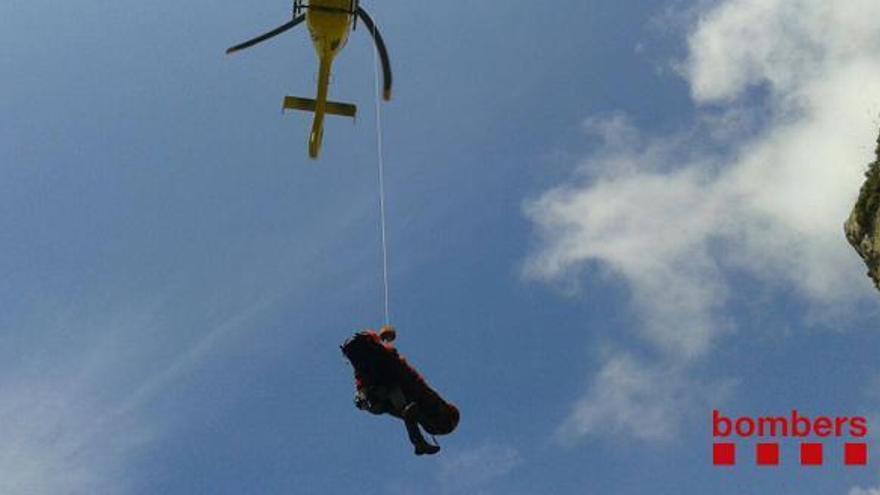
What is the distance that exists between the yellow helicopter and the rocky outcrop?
15.9 meters

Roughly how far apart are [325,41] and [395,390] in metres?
8.67

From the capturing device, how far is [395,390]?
40.6 feet

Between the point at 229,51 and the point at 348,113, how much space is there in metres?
3.14

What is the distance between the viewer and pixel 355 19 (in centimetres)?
1716

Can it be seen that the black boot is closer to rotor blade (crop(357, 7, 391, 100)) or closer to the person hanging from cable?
the person hanging from cable

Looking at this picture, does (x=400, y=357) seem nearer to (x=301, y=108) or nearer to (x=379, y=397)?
(x=379, y=397)

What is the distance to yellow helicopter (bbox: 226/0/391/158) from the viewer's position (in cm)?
1678

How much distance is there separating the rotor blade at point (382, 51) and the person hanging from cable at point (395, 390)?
24.5ft

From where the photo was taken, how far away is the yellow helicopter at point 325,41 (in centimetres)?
1678

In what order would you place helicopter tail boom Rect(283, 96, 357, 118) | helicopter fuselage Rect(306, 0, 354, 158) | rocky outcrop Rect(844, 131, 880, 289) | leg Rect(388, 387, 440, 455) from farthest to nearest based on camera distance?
rocky outcrop Rect(844, 131, 880, 289) < helicopter tail boom Rect(283, 96, 357, 118) < helicopter fuselage Rect(306, 0, 354, 158) < leg Rect(388, 387, 440, 455)

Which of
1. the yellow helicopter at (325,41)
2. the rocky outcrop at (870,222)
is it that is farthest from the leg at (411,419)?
the rocky outcrop at (870,222)

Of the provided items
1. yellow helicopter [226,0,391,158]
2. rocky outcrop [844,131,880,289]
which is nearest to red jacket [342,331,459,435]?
yellow helicopter [226,0,391,158]

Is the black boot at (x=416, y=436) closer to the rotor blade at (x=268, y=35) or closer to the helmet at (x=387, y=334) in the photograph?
the helmet at (x=387, y=334)

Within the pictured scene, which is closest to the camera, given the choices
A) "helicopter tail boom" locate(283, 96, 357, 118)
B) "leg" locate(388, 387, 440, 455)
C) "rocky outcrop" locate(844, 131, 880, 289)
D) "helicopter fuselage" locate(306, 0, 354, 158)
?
"leg" locate(388, 387, 440, 455)
